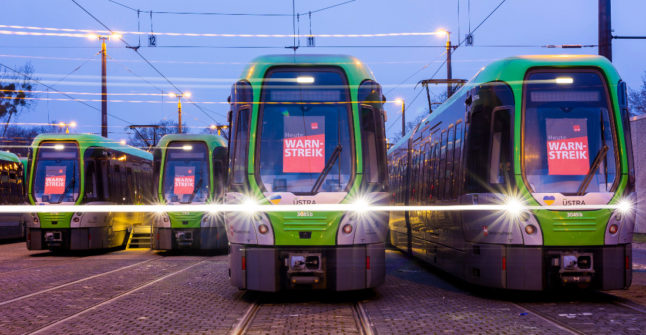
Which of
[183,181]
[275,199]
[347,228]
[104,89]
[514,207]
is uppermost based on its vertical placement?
[104,89]

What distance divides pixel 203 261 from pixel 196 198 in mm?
2741

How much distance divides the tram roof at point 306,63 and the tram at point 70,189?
Answer: 1125cm

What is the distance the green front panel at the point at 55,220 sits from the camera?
1959 centimetres

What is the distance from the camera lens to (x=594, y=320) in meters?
8.29

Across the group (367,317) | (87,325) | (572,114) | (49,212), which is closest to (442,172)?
(572,114)

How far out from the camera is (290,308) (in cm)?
966

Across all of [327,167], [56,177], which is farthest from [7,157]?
[327,167]

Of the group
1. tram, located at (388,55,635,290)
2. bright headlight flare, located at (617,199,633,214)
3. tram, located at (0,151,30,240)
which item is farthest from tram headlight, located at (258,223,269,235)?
tram, located at (0,151,30,240)

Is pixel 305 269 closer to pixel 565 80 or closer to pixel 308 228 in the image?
pixel 308 228

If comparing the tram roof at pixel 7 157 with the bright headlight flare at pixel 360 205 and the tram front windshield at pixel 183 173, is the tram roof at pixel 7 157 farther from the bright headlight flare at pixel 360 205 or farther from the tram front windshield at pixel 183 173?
the bright headlight flare at pixel 360 205

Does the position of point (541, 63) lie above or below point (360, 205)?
above

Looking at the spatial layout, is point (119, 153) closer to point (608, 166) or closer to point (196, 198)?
point (196, 198)

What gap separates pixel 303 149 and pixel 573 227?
382 centimetres

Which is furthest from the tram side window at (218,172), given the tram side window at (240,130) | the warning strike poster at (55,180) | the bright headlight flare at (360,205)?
the bright headlight flare at (360,205)
